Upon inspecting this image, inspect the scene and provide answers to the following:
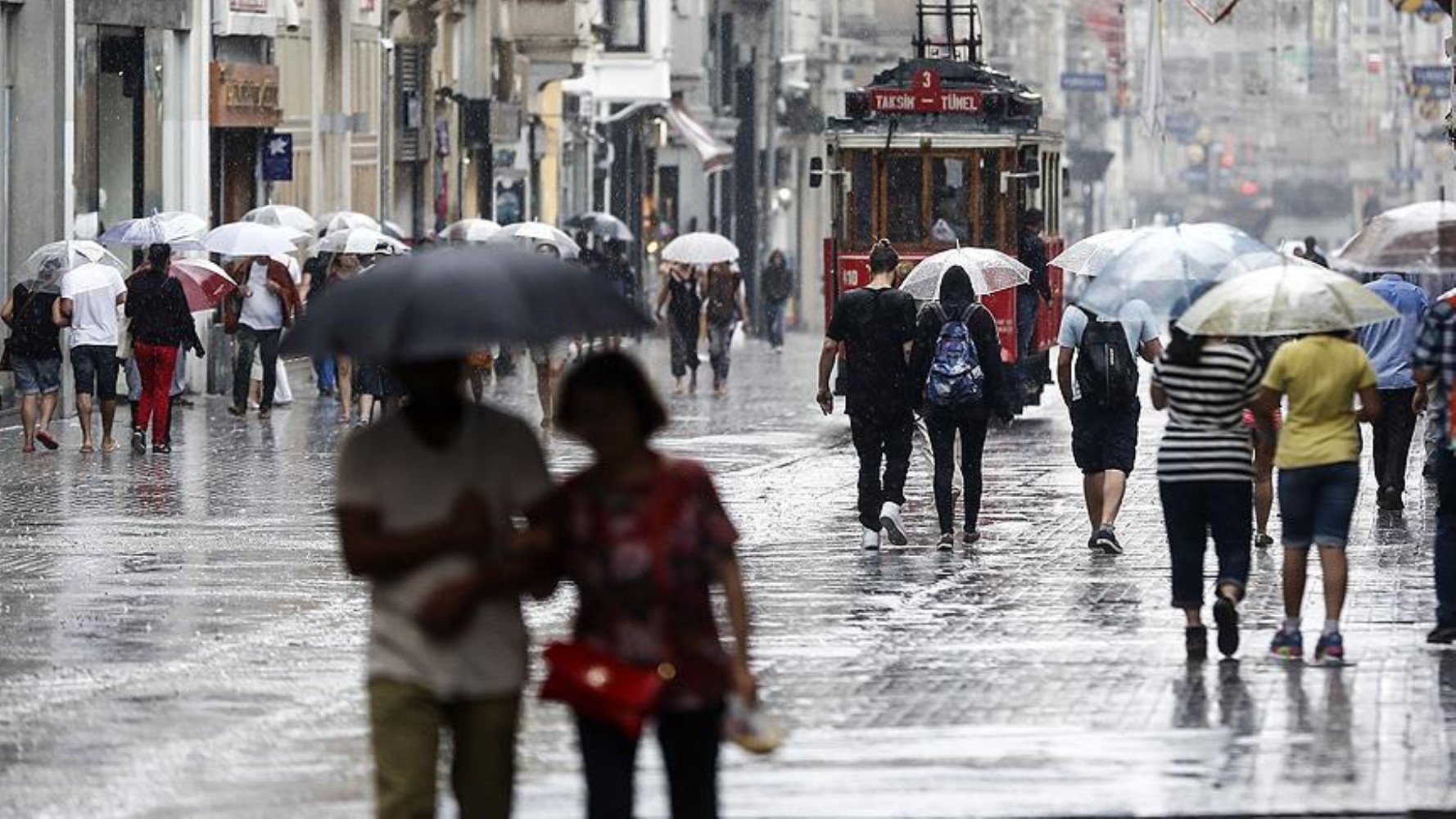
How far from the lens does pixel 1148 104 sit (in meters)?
57.0

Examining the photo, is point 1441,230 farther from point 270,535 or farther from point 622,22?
point 622,22

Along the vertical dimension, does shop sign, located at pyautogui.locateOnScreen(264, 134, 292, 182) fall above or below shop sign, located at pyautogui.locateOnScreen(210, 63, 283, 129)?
below

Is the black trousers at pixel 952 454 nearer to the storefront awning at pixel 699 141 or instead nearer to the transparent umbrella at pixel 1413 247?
the transparent umbrella at pixel 1413 247

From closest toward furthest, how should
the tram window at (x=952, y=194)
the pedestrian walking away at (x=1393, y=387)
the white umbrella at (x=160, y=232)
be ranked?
the pedestrian walking away at (x=1393, y=387), the white umbrella at (x=160, y=232), the tram window at (x=952, y=194)

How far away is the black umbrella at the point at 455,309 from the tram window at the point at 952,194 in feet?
84.8

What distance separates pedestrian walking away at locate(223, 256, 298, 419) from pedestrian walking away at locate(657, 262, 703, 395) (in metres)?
6.60

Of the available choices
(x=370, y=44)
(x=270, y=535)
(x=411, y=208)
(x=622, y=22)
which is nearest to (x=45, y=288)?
(x=270, y=535)

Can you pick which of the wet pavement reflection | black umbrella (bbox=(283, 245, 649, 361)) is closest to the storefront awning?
the wet pavement reflection

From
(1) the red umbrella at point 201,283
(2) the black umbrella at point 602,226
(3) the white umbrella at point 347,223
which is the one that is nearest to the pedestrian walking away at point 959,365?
(1) the red umbrella at point 201,283

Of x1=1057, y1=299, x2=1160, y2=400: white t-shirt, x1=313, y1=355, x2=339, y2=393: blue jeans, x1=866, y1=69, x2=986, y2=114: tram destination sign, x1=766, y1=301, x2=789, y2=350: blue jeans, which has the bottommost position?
x1=766, y1=301, x2=789, y2=350: blue jeans

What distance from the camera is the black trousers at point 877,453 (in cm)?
1962

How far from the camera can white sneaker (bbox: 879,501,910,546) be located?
1994 centimetres

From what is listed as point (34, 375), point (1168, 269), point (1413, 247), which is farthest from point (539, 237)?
point (1413, 247)

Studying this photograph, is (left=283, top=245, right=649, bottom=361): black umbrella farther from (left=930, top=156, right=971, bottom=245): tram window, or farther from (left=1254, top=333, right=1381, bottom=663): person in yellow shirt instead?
(left=930, top=156, right=971, bottom=245): tram window
